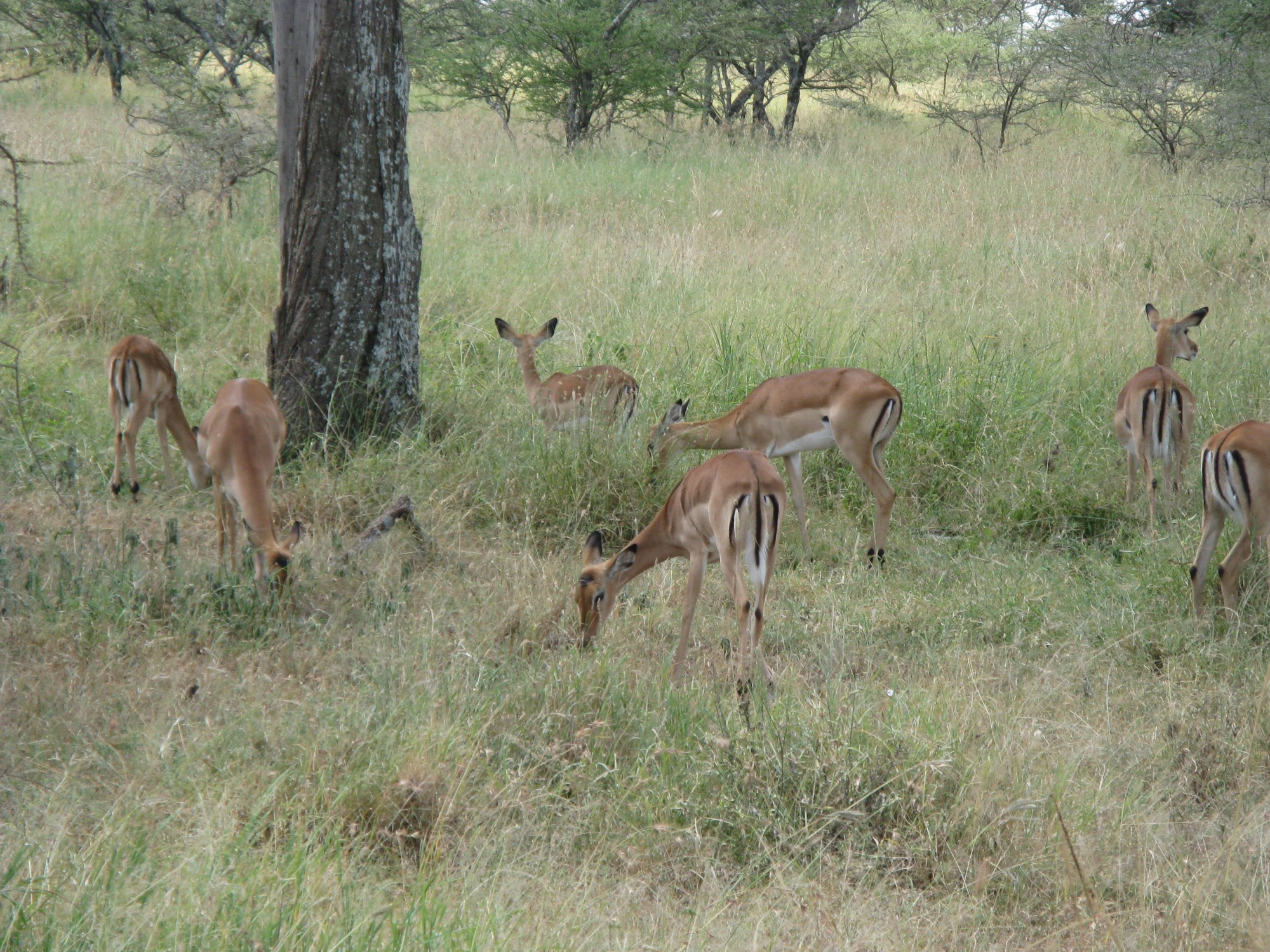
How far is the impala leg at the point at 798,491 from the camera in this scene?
17.3 ft

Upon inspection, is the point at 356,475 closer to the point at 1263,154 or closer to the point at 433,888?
the point at 433,888

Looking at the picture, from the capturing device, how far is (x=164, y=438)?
523 centimetres

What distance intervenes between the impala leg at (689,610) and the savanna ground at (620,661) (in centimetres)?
8

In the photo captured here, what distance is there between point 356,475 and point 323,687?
1.72 m

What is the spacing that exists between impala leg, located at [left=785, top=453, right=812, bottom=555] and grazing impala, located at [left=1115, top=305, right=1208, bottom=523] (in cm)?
153

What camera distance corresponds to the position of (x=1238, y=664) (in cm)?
392

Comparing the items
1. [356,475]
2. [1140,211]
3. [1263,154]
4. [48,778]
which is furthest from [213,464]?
[1263,154]

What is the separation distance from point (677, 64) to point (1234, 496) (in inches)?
446

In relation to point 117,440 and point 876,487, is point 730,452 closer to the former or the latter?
point 876,487

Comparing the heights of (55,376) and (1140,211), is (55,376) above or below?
below

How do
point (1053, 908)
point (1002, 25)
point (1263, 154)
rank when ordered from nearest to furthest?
point (1053, 908) < point (1263, 154) < point (1002, 25)

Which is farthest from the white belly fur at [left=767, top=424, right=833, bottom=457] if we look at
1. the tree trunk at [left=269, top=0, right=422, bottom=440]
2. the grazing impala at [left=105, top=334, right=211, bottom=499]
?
the grazing impala at [left=105, top=334, right=211, bottom=499]

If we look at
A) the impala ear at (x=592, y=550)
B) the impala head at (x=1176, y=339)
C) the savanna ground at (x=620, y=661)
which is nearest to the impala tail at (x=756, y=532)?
the savanna ground at (x=620, y=661)

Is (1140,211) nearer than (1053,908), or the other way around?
(1053,908)
